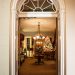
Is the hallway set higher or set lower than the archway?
lower

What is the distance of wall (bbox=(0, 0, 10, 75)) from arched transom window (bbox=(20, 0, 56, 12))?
1.95 ft

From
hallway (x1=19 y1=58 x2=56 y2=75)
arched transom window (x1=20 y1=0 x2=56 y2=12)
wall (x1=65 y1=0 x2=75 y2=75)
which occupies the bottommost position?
hallway (x1=19 y1=58 x2=56 y2=75)

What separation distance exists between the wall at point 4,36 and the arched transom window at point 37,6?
0.59 m

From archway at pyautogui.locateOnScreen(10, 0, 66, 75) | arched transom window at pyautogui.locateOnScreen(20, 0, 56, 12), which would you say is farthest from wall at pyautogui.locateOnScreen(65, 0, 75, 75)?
arched transom window at pyautogui.locateOnScreen(20, 0, 56, 12)

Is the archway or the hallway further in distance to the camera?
the hallway

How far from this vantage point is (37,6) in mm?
5145

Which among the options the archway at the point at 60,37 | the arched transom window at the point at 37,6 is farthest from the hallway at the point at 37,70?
the arched transom window at the point at 37,6

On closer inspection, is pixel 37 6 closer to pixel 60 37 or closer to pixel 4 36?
pixel 60 37

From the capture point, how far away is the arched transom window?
16.8ft

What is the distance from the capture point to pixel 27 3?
5.14m

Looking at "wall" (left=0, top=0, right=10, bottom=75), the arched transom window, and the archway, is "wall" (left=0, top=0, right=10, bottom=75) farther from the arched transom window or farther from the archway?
the arched transom window

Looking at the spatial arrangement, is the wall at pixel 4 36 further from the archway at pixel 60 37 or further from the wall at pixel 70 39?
the wall at pixel 70 39

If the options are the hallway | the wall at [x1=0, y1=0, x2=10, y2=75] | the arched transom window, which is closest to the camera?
the wall at [x1=0, y1=0, x2=10, y2=75]

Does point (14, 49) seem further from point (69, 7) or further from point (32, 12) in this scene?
point (69, 7)
